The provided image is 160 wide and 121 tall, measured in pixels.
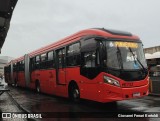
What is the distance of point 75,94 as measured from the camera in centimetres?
1261

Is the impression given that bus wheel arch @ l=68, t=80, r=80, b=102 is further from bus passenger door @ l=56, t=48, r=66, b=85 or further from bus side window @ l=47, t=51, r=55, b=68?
bus side window @ l=47, t=51, r=55, b=68

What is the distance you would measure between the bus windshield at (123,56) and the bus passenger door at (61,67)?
389 centimetres

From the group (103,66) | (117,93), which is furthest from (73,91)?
(117,93)

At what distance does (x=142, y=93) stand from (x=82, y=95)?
2550 mm

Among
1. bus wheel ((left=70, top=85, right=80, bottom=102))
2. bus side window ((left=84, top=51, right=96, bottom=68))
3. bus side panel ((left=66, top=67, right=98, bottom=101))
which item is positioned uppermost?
bus side window ((left=84, top=51, right=96, bottom=68))

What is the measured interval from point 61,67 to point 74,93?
6.20 ft

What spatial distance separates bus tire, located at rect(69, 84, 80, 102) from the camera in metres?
12.4

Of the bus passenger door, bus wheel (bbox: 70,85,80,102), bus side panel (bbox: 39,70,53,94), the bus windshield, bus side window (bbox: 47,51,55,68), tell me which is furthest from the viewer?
bus side panel (bbox: 39,70,53,94)

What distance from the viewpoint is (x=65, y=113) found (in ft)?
32.7

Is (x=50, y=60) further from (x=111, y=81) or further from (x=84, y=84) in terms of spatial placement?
(x=111, y=81)

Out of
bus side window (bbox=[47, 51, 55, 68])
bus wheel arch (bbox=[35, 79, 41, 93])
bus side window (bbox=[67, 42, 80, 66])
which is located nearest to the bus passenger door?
bus side window (bbox=[67, 42, 80, 66])

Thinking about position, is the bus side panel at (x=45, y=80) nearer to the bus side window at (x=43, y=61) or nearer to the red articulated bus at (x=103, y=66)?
the bus side window at (x=43, y=61)

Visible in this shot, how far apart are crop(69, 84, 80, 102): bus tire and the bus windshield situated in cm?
287

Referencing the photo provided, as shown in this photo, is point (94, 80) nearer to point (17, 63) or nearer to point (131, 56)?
point (131, 56)
